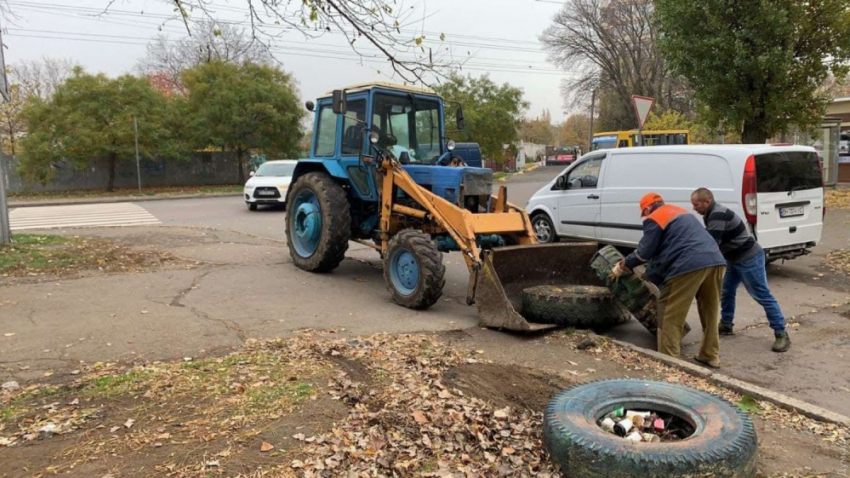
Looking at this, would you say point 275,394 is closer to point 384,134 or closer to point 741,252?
point 741,252

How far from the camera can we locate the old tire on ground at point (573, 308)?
603 cm

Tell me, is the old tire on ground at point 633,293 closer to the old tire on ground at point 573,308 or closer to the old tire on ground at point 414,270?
the old tire on ground at point 573,308

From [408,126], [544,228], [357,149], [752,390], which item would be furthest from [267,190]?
[752,390]

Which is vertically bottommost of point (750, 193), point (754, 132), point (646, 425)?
point (646, 425)

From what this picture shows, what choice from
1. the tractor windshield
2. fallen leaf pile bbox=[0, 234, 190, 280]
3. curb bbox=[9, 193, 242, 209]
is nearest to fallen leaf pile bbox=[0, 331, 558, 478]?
the tractor windshield

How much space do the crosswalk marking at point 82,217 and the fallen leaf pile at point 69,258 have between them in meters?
4.59

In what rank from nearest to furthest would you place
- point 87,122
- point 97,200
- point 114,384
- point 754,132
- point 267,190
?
point 114,384 < point 754,132 < point 267,190 < point 97,200 < point 87,122

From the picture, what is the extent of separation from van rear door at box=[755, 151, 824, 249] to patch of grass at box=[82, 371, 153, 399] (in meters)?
7.67

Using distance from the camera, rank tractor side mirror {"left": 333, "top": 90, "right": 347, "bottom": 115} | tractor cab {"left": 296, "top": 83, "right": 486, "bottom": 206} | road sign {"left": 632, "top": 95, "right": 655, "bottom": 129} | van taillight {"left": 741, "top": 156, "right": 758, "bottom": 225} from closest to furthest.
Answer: tractor side mirror {"left": 333, "top": 90, "right": 347, "bottom": 115}
van taillight {"left": 741, "top": 156, "right": 758, "bottom": 225}
tractor cab {"left": 296, "top": 83, "right": 486, "bottom": 206}
road sign {"left": 632, "top": 95, "right": 655, "bottom": 129}

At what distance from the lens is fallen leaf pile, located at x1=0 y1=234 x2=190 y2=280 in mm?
9094

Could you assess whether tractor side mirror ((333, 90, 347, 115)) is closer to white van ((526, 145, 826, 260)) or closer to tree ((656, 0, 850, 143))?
white van ((526, 145, 826, 260))

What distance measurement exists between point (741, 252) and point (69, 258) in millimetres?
9849

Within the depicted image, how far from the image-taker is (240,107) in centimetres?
3009

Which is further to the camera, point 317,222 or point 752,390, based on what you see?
point 317,222
